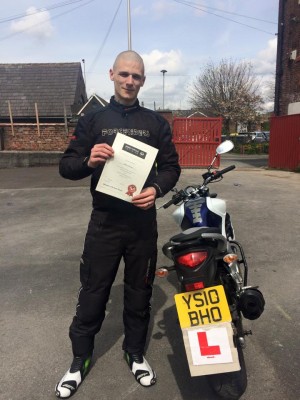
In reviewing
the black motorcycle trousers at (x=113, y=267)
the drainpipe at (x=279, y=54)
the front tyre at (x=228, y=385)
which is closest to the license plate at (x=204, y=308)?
the front tyre at (x=228, y=385)

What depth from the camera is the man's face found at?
7.42 feet

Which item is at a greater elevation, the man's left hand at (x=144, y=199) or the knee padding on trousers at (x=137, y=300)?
the man's left hand at (x=144, y=199)

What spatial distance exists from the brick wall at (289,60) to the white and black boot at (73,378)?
14048 millimetres

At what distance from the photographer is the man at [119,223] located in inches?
90.3

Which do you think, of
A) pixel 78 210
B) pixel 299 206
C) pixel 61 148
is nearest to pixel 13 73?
pixel 61 148

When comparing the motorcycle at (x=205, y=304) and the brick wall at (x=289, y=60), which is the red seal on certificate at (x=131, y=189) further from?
the brick wall at (x=289, y=60)

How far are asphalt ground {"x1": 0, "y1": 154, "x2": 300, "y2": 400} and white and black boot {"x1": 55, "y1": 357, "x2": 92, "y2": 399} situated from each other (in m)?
0.05

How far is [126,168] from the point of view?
2092 millimetres

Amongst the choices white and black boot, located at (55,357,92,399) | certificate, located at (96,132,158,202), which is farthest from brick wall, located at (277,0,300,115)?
white and black boot, located at (55,357,92,399)

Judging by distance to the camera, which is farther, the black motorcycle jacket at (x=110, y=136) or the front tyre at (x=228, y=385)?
the black motorcycle jacket at (x=110, y=136)

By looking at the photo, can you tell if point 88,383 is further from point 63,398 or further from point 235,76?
point 235,76

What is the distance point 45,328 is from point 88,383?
2.89 feet

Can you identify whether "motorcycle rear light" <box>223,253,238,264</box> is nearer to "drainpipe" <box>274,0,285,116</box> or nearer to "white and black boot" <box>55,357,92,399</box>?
"white and black boot" <box>55,357,92,399</box>

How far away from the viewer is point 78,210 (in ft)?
24.7
